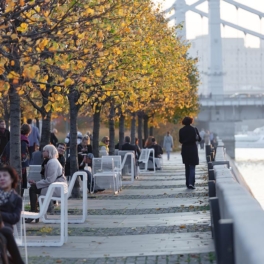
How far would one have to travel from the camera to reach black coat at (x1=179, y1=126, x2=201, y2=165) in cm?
2188

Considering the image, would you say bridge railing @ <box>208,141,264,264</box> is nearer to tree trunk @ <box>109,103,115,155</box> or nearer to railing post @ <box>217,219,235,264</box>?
railing post @ <box>217,219,235,264</box>

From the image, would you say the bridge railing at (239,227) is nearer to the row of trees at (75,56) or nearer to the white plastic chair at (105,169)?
the row of trees at (75,56)

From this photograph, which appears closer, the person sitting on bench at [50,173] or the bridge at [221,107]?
the person sitting on bench at [50,173]

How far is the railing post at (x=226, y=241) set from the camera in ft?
23.6

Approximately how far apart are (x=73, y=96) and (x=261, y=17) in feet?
261

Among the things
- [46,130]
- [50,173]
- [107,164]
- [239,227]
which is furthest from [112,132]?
[239,227]

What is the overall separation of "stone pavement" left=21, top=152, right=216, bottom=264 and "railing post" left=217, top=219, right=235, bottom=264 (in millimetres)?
2867

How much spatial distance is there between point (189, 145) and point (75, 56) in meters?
8.41

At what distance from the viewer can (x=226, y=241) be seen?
7324 mm

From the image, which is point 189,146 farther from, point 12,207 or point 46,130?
point 12,207

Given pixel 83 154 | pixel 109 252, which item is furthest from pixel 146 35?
pixel 109 252

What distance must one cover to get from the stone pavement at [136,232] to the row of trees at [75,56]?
62.4 inches

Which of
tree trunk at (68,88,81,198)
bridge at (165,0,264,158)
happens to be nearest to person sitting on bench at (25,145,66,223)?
tree trunk at (68,88,81,198)

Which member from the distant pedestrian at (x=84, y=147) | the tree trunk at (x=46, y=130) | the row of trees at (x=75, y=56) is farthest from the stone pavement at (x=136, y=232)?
A: the distant pedestrian at (x=84, y=147)
